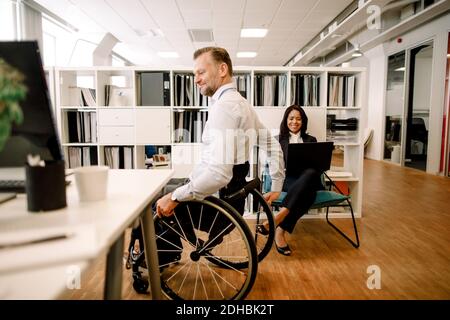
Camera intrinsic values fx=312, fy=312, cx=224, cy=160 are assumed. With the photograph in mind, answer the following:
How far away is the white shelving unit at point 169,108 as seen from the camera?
3.11m

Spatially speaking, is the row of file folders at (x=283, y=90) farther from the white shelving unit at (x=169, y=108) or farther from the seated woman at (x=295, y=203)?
the seated woman at (x=295, y=203)

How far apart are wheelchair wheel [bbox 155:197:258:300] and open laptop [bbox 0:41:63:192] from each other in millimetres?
661

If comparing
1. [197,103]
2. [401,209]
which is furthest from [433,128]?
[197,103]

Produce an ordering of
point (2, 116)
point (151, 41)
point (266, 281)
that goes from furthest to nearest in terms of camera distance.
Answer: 1. point (151, 41)
2. point (266, 281)
3. point (2, 116)

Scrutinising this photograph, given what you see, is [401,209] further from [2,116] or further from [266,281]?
[2,116]

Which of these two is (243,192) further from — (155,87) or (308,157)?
(155,87)

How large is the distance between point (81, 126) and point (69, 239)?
292cm

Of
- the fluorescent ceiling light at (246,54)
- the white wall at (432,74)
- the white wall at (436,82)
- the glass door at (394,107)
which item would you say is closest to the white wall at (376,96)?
the white wall at (432,74)

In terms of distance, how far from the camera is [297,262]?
88.7 inches

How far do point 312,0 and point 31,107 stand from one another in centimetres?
526

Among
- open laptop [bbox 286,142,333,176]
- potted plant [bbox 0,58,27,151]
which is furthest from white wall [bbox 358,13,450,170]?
potted plant [bbox 0,58,27,151]

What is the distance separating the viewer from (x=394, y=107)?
7.30 m

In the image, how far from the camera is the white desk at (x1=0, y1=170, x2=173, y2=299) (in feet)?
1.53

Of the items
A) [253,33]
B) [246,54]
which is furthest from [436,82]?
[246,54]
